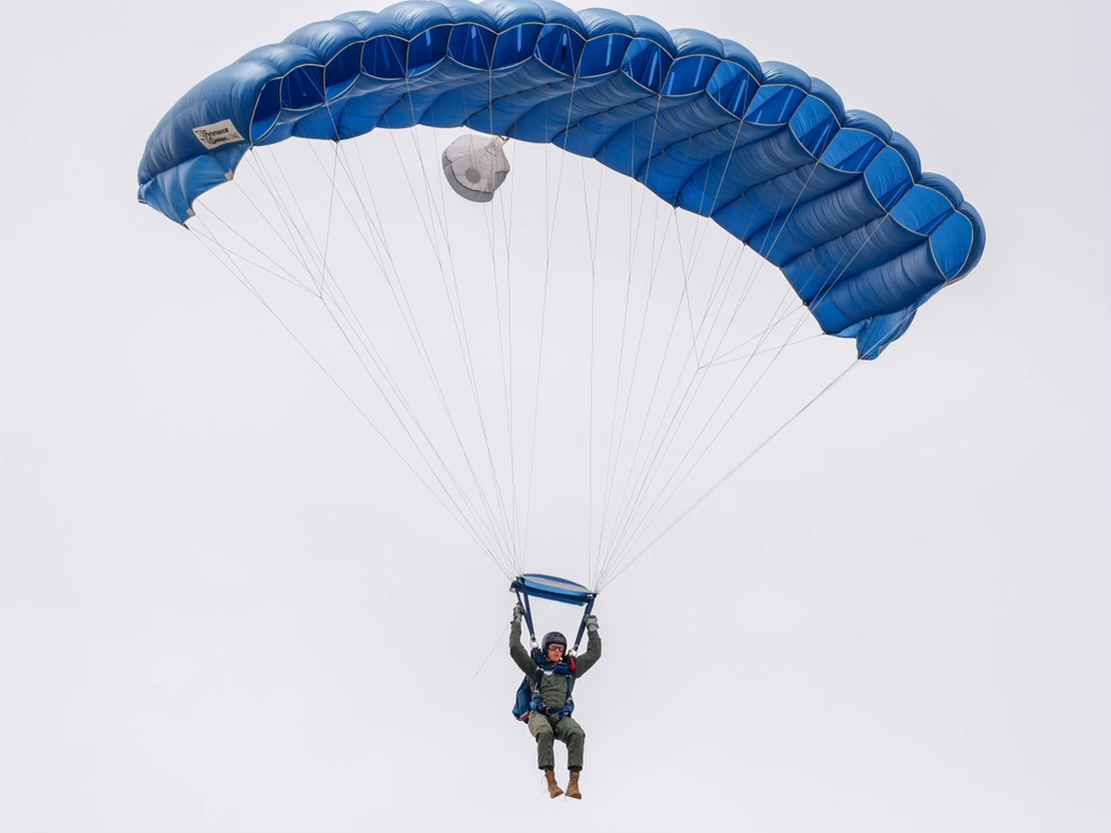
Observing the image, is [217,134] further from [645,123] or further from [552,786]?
[552,786]

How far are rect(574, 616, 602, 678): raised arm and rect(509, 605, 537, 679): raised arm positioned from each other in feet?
1.55

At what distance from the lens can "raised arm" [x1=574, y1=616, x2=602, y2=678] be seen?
1934 cm

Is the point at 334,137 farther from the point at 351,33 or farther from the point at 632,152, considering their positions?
the point at 632,152

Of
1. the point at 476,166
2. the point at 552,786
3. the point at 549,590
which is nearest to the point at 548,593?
the point at 549,590

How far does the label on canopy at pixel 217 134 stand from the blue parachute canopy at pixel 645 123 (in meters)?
0.02

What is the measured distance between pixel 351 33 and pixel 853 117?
5482mm

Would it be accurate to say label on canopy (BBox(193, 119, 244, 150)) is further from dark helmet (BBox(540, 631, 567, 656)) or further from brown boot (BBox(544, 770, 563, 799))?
brown boot (BBox(544, 770, 563, 799))

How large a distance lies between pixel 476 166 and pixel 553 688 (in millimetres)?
6245

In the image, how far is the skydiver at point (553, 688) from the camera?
18.8 metres

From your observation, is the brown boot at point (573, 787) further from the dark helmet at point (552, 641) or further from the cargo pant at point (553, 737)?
the dark helmet at point (552, 641)

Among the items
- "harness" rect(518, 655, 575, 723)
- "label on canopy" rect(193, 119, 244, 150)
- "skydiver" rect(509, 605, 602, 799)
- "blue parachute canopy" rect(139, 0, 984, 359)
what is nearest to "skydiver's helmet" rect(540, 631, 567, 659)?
"skydiver" rect(509, 605, 602, 799)

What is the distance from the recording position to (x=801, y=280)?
73.2 ft

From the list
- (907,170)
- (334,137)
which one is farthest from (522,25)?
(907,170)

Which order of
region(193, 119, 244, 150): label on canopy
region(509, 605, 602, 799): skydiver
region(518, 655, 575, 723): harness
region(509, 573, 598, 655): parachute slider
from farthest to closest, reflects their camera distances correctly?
region(509, 573, 598, 655): parachute slider
region(518, 655, 575, 723): harness
region(509, 605, 602, 799): skydiver
region(193, 119, 244, 150): label on canopy
